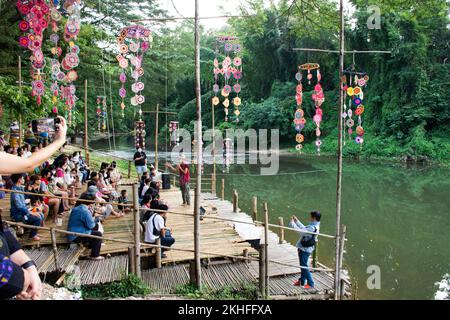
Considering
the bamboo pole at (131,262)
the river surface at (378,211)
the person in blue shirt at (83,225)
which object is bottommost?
the river surface at (378,211)

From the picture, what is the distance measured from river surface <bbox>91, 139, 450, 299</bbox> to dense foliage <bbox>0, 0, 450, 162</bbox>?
3821 mm

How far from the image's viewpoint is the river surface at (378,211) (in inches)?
311

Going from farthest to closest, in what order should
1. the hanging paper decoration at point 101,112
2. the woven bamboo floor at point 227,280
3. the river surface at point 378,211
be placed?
the hanging paper decoration at point 101,112 < the river surface at point 378,211 < the woven bamboo floor at point 227,280

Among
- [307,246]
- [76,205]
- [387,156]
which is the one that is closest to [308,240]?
[307,246]

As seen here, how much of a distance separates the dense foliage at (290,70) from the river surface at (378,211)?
3821 mm

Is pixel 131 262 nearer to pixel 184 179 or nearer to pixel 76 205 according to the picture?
pixel 76 205

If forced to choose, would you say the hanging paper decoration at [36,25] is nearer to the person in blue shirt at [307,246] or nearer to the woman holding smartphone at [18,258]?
the person in blue shirt at [307,246]

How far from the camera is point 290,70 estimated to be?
2909cm

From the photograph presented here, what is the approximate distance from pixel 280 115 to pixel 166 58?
12.4 meters

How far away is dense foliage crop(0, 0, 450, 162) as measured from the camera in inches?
399

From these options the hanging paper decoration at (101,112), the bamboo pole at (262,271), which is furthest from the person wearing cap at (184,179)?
the hanging paper decoration at (101,112)

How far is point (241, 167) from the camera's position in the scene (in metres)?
24.0

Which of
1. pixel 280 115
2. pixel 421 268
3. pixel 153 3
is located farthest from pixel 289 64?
pixel 421 268
